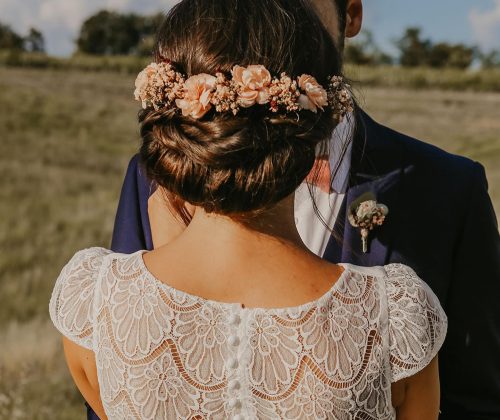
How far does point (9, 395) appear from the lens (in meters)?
6.64

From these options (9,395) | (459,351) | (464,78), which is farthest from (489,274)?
(464,78)

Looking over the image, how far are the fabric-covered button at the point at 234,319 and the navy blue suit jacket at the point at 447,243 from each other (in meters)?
1.00

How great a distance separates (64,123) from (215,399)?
23.6 meters

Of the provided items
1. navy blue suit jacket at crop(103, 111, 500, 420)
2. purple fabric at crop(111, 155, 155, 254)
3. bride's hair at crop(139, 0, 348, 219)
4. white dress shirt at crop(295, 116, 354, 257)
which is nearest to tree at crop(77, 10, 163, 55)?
purple fabric at crop(111, 155, 155, 254)

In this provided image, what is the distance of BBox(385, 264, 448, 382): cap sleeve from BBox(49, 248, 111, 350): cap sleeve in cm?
80

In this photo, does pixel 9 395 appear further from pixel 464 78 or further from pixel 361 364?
pixel 464 78

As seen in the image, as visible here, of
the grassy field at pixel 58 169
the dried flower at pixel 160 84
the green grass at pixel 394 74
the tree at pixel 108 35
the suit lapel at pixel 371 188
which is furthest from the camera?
the tree at pixel 108 35

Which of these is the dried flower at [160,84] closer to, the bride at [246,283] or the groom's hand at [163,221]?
the bride at [246,283]

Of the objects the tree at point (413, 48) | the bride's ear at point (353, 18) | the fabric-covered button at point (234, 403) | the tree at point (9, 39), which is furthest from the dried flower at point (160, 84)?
the tree at point (413, 48)

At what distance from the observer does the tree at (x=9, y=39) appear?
1198 inches

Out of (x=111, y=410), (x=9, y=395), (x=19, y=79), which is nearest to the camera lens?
(x=111, y=410)

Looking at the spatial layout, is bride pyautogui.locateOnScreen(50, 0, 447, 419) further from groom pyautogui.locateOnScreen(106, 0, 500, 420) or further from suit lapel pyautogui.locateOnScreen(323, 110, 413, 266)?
suit lapel pyautogui.locateOnScreen(323, 110, 413, 266)

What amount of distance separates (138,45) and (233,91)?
31.2 metres

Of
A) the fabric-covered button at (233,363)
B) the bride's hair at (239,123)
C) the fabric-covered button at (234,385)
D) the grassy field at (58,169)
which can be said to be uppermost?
the bride's hair at (239,123)
